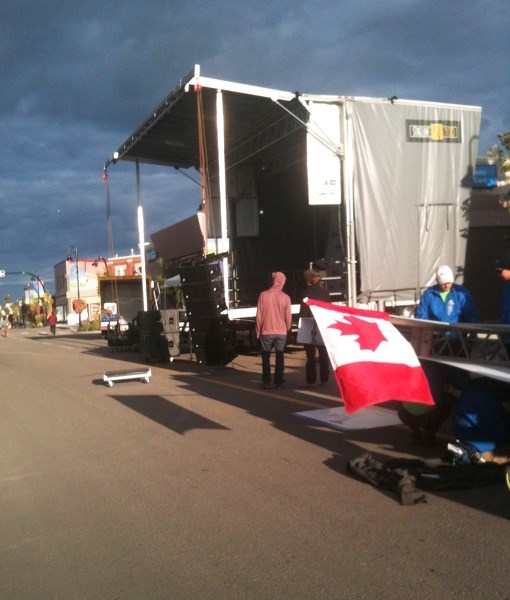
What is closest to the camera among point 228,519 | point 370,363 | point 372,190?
point 228,519

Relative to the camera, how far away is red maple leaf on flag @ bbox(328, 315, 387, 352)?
16.5 ft

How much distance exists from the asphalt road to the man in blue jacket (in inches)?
50.0

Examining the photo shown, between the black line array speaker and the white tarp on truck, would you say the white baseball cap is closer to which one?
the white tarp on truck

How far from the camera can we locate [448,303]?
21.3 ft

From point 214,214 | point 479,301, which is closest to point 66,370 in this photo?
point 214,214

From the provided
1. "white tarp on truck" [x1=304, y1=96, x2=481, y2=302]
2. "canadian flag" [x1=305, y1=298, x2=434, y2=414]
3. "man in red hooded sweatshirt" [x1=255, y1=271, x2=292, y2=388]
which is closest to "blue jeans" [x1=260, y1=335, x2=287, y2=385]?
"man in red hooded sweatshirt" [x1=255, y1=271, x2=292, y2=388]

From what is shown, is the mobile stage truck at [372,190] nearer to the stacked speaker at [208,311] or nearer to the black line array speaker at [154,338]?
the stacked speaker at [208,311]

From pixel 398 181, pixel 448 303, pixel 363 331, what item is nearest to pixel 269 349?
pixel 448 303

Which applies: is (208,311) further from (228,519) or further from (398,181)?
(228,519)

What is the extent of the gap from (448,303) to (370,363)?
2.04 m

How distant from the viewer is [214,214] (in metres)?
18.3

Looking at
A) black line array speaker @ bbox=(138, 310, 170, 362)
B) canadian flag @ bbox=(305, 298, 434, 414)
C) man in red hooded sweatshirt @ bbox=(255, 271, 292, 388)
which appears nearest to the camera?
canadian flag @ bbox=(305, 298, 434, 414)

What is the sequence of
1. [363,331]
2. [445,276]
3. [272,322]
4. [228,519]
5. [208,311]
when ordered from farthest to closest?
[208,311] < [272,322] < [445,276] < [363,331] < [228,519]

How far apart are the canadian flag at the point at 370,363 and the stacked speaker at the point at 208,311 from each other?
7431 millimetres
